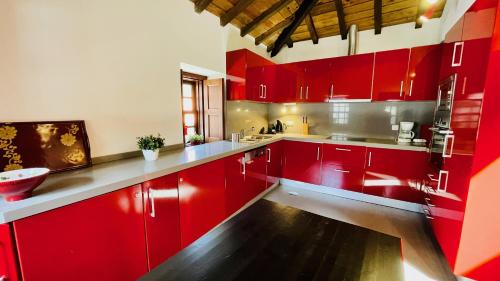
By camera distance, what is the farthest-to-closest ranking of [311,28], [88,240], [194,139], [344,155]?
[311,28]
[344,155]
[194,139]
[88,240]

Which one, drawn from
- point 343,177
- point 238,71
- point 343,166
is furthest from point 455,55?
point 238,71

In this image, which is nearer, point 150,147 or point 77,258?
point 77,258

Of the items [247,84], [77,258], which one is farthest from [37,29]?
[247,84]

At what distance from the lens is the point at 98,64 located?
61.3 inches

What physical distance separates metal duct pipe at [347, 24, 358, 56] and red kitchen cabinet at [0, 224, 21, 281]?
3976mm

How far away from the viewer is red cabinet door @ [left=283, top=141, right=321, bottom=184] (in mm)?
3122

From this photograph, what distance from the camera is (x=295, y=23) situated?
2.92 m

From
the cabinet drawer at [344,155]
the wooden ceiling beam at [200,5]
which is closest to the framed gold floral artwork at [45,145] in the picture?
the wooden ceiling beam at [200,5]

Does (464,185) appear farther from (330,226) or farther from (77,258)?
(77,258)

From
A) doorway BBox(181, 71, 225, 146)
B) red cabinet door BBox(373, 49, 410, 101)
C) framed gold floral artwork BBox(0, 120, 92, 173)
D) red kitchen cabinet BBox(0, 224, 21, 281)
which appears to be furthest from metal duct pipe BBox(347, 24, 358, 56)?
red kitchen cabinet BBox(0, 224, 21, 281)

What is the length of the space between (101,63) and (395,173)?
11.0 feet

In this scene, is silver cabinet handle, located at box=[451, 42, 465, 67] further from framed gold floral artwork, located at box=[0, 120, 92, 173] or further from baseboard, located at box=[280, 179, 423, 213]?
framed gold floral artwork, located at box=[0, 120, 92, 173]

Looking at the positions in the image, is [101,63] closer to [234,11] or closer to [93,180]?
[93,180]

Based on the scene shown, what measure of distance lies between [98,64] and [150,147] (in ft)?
2.43
